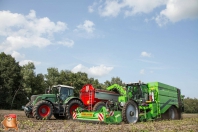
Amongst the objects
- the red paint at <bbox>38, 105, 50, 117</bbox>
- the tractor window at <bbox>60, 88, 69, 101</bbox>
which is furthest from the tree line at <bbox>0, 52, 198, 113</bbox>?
the red paint at <bbox>38, 105, 50, 117</bbox>

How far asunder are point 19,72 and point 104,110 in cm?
3306

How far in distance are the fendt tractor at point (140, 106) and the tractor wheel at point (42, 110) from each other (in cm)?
224

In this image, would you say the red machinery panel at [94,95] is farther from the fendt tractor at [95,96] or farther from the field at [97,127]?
the field at [97,127]

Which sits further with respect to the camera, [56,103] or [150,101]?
[56,103]

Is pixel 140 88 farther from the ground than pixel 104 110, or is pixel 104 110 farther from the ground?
pixel 140 88

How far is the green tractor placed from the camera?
14.3 m

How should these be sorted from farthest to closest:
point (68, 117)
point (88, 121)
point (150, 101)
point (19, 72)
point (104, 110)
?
point (19, 72)
point (68, 117)
point (150, 101)
point (88, 121)
point (104, 110)

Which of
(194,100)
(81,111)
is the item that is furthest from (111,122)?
(194,100)

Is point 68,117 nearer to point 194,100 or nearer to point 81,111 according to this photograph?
point 81,111

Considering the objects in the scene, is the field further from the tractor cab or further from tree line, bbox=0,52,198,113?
tree line, bbox=0,52,198,113

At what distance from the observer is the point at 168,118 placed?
1580cm

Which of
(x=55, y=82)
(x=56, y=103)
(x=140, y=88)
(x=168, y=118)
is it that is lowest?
(x=168, y=118)

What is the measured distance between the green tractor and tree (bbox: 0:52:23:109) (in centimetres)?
2394

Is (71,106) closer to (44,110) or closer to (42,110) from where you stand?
(44,110)
